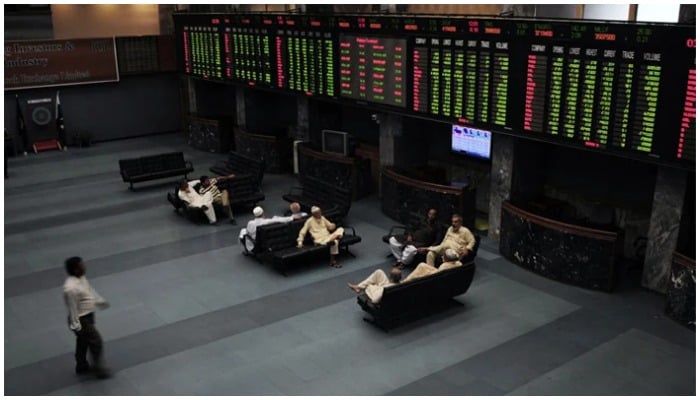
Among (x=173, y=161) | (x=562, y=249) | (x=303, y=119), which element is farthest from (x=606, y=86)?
(x=173, y=161)

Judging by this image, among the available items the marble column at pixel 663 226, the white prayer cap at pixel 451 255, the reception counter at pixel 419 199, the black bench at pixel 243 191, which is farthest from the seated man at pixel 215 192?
the marble column at pixel 663 226

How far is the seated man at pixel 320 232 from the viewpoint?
449 inches

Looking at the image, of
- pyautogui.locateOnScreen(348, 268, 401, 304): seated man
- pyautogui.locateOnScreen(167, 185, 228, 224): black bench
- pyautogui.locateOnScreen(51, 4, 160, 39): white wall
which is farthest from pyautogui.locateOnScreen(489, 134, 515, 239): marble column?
pyautogui.locateOnScreen(51, 4, 160, 39): white wall

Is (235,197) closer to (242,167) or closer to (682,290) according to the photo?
(242,167)

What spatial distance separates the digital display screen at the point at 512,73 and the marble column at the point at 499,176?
0.54 m

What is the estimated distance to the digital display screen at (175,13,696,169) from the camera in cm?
914

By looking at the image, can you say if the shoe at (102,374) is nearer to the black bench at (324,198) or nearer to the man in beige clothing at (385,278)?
the man in beige clothing at (385,278)

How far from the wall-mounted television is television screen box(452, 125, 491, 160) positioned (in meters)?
2.57

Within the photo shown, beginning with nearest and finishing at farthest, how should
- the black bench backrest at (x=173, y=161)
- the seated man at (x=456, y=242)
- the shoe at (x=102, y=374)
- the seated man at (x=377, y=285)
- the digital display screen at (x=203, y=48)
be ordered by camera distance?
the shoe at (x=102, y=374) → the seated man at (x=377, y=285) → the seated man at (x=456, y=242) → the black bench backrest at (x=173, y=161) → the digital display screen at (x=203, y=48)

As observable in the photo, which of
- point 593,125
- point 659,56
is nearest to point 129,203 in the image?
point 593,125

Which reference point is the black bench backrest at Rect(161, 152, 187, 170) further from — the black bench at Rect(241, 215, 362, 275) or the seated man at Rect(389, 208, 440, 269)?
the seated man at Rect(389, 208, 440, 269)

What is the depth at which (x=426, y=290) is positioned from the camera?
9.13 m

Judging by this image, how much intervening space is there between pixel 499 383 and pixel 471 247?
317 cm

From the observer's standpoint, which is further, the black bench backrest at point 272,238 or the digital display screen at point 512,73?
the black bench backrest at point 272,238
